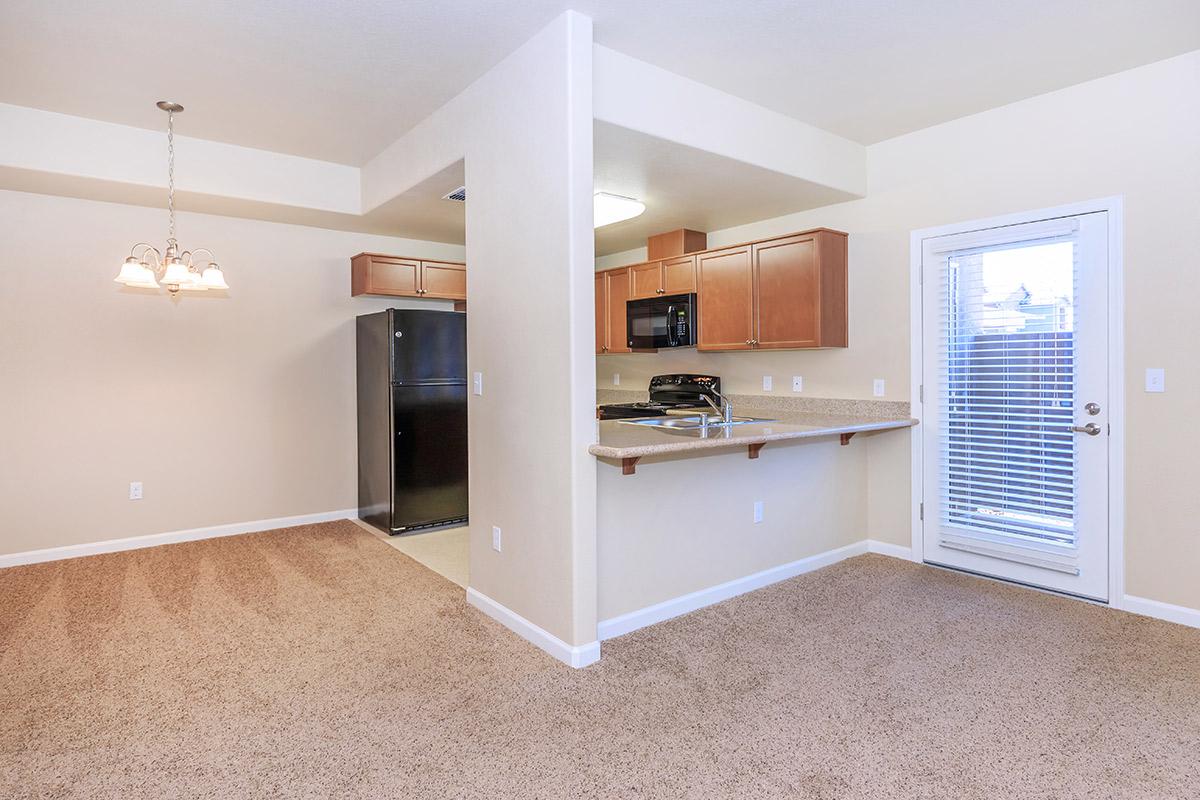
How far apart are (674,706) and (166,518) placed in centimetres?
391

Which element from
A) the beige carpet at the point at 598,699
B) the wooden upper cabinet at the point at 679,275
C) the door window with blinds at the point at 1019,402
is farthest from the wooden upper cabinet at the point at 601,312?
the beige carpet at the point at 598,699

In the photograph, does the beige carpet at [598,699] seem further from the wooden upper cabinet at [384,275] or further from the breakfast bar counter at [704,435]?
the wooden upper cabinet at [384,275]

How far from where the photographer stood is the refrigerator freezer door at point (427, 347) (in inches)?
184

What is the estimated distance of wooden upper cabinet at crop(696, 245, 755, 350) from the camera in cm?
443

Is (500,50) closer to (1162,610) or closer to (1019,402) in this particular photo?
(1019,402)

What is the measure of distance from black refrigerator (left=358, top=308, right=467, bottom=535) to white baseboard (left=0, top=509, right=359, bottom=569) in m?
0.40

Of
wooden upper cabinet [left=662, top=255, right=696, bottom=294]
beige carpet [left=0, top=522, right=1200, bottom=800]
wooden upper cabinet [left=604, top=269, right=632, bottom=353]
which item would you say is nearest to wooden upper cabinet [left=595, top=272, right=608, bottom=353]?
wooden upper cabinet [left=604, top=269, right=632, bottom=353]

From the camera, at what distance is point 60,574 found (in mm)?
3826

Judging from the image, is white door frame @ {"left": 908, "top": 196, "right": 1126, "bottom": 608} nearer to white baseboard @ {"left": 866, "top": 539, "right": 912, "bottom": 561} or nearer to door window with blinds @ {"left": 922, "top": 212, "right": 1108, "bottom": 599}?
door window with blinds @ {"left": 922, "top": 212, "right": 1108, "bottom": 599}

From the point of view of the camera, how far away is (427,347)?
4.80 m

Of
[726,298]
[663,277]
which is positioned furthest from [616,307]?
[726,298]

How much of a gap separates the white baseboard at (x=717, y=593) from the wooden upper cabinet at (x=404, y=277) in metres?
2.86

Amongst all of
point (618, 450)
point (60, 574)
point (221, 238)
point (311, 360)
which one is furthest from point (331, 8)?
point (60, 574)

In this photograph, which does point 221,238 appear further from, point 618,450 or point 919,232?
point 919,232
